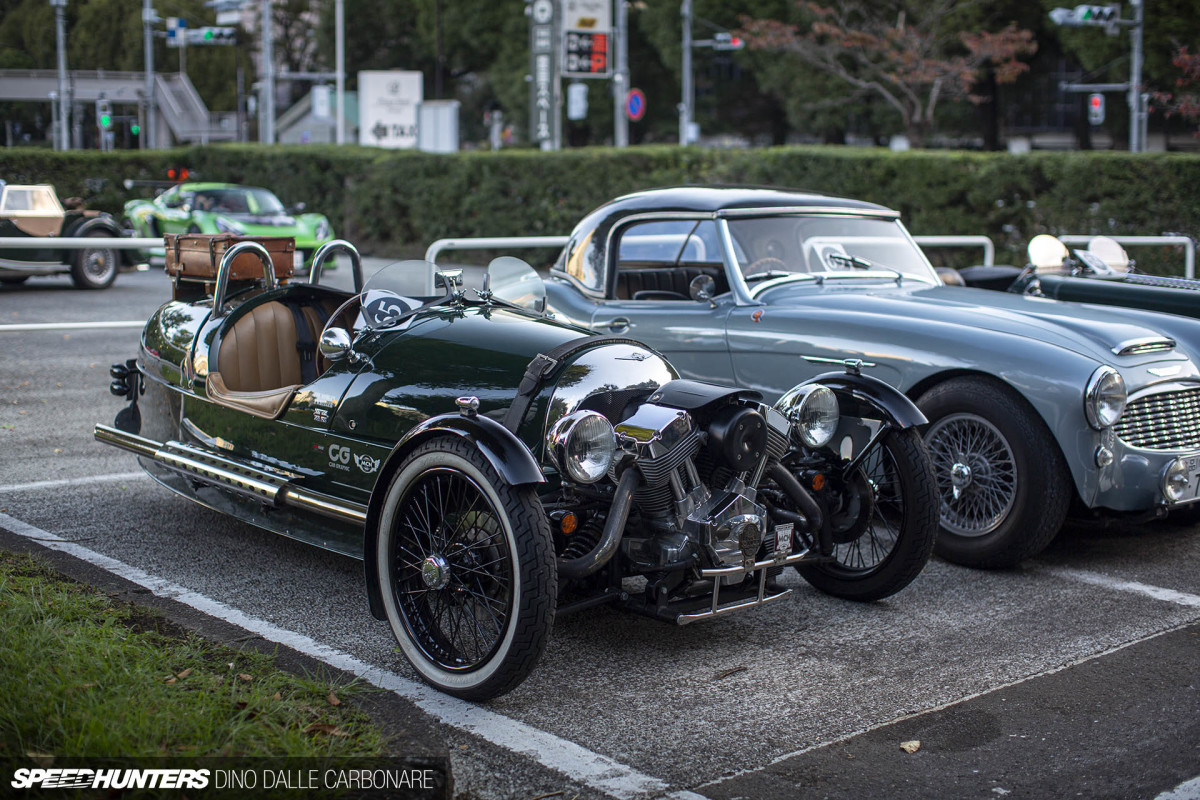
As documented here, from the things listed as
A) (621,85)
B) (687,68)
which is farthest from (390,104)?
(687,68)

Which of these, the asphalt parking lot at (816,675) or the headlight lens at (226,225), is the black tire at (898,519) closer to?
the asphalt parking lot at (816,675)

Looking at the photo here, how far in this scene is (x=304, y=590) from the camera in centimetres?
493

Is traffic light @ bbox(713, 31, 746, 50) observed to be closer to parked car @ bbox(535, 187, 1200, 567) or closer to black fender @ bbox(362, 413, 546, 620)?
parked car @ bbox(535, 187, 1200, 567)

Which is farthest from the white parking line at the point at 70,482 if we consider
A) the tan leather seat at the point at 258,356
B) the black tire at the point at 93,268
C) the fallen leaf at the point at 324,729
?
the black tire at the point at 93,268

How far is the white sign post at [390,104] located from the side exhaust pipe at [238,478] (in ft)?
105

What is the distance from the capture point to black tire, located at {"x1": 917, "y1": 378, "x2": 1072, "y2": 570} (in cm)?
523

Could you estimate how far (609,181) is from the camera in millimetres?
20766

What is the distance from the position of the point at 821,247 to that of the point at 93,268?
13.3m

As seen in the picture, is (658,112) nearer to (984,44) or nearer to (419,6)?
(419,6)

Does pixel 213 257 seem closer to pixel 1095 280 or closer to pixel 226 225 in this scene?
pixel 1095 280

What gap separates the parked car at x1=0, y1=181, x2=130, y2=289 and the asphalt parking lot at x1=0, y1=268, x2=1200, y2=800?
10.8 metres

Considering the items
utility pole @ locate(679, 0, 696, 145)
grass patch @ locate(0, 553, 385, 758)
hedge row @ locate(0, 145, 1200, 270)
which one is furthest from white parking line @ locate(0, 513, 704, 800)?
utility pole @ locate(679, 0, 696, 145)

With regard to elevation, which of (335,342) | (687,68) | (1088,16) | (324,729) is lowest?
(324,729)

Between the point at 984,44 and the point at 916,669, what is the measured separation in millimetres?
30305
